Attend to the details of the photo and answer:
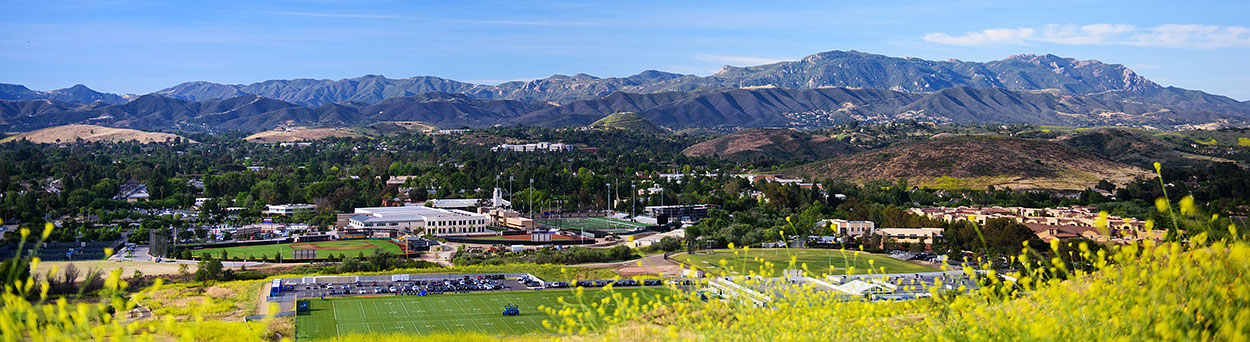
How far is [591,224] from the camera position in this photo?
58.3 m

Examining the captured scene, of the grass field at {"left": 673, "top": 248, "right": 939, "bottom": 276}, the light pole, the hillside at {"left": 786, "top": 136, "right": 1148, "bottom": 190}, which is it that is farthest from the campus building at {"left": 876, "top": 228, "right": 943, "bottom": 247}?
the hillside at {"left": 786, "top": 136, "right": 1148, "bottom": 190}

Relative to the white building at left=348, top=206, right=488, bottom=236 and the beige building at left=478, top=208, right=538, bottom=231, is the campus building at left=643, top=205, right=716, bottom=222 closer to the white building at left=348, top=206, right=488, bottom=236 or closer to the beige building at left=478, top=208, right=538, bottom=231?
the beige building at left=478, top=208, right=538, bottom=231

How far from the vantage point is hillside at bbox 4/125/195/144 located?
13738 cm

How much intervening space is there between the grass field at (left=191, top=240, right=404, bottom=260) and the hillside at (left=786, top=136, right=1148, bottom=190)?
4526cm

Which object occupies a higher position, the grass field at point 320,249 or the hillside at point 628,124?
the hillside at point 628,124

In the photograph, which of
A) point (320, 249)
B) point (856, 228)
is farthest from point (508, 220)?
point (856, 228)

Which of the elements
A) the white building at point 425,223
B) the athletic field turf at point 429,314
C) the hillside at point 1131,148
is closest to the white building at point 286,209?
the white building at point 425,223

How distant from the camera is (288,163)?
99125mm

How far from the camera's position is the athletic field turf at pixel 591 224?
5538 cm

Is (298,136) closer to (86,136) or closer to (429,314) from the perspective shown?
(86,136)

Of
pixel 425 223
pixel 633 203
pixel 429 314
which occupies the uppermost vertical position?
pixel 633 203

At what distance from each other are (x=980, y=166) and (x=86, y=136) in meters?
124

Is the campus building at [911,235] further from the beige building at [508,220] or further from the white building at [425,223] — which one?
the white building at [425,223]

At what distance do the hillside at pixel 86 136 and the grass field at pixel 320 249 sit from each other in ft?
342
